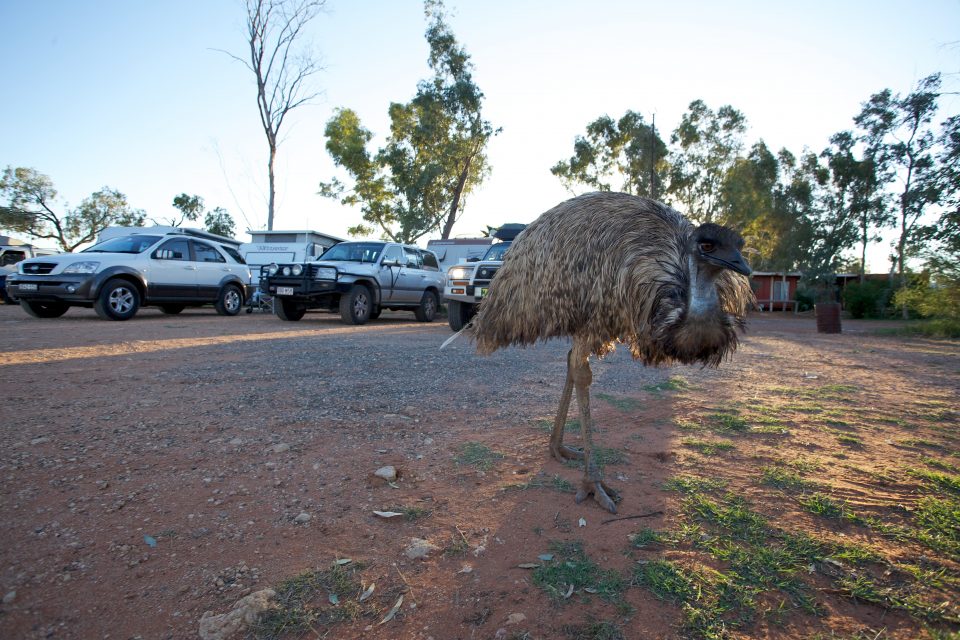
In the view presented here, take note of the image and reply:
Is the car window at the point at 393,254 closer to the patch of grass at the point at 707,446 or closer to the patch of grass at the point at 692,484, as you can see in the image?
the patch of grass at the point at 707,446

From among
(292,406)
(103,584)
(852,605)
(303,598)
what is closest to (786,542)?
(852,605)

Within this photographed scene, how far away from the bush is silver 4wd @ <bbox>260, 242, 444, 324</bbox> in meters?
20.1

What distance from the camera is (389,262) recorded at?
43.2 ft

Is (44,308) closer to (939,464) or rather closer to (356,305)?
(356,305)

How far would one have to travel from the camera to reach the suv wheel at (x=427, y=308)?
47.5 ft

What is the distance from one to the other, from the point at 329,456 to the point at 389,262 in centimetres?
1005

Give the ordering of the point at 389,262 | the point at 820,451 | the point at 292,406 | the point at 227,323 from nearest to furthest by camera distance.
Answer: the point at 820,451
the point at 292,406
the point at 227,323
the point at 389,262

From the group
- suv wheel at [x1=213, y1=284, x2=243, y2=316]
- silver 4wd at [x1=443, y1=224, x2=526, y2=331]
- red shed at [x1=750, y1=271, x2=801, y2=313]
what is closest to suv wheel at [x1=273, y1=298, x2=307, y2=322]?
suv wheel at [x1=213, y1=284, x2=243, y2=316]

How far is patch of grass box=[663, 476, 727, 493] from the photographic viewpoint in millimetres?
3107

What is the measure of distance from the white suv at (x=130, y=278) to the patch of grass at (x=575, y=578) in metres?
11.7

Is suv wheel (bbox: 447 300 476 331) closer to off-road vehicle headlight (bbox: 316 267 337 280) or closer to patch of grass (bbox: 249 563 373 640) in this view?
off-road vehicle headlight (bbox: 316 267 337 280)

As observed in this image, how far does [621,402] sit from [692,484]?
6.79 feet

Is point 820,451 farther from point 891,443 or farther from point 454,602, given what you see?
point 454,602

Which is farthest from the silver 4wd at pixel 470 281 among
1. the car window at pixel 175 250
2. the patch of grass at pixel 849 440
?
the car window at pixel 175 250
